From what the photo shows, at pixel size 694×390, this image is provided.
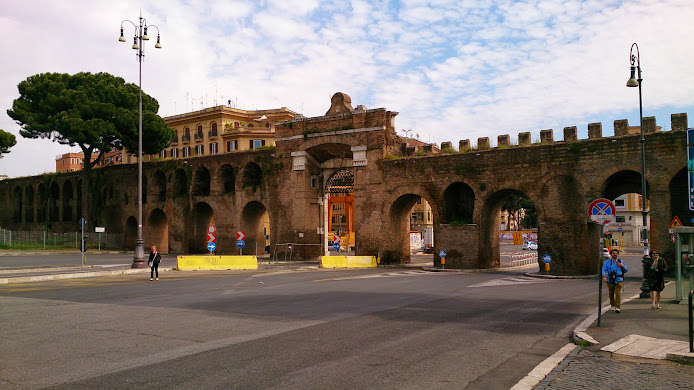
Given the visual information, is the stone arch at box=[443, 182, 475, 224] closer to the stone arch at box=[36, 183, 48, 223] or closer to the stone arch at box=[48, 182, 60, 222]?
the stone arch at box=[48, 182, 60, 222]

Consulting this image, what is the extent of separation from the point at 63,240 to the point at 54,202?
10382 millimetres

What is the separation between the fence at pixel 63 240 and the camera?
4919 centimetres

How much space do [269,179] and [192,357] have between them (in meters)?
32.5

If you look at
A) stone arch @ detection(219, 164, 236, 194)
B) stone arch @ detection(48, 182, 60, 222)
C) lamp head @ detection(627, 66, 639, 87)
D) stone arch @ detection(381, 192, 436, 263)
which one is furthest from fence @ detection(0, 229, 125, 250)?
lamp head @ detection(627, 66, 639, 87)

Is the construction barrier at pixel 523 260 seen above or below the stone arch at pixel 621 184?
below

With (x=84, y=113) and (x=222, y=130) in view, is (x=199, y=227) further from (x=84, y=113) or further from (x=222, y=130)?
(x=222, y=130)

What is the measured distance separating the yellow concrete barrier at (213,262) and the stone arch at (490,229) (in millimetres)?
13165

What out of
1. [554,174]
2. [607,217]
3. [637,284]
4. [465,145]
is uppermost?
[465,145]

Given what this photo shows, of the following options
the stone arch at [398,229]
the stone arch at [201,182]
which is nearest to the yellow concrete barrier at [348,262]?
the stone arch at [398,229]

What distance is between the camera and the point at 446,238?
32.2 metres

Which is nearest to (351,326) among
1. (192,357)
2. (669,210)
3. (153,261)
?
(192,357)

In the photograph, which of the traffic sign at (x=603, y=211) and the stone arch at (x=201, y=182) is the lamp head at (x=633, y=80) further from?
the stone arch at (x=201, y=182)

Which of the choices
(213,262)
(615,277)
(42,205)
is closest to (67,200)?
(42,205)

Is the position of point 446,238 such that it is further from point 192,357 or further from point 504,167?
point 192,357
